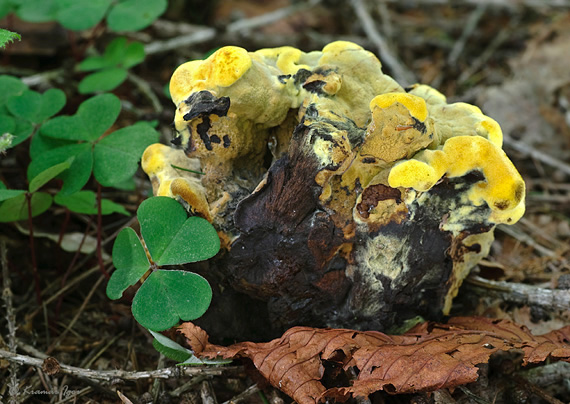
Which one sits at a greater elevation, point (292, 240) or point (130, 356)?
point (292, 240)

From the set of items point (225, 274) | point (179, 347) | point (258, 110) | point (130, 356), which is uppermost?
point (258, 110)

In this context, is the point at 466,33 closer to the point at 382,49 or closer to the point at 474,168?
the point at 382,49

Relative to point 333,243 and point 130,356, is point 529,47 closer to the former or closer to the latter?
point 333,243

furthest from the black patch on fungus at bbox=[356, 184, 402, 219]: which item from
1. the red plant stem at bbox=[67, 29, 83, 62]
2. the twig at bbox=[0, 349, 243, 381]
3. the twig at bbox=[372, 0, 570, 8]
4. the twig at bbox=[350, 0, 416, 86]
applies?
the twig at bbox=[372, 0, 570, 8]

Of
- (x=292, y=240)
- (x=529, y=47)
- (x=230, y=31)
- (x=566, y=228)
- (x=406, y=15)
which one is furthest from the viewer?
(x=406, y=15)

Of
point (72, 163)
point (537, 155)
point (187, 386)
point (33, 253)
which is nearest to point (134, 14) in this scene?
point (72, 163)

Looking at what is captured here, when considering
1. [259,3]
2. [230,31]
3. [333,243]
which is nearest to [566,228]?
[333,243]
